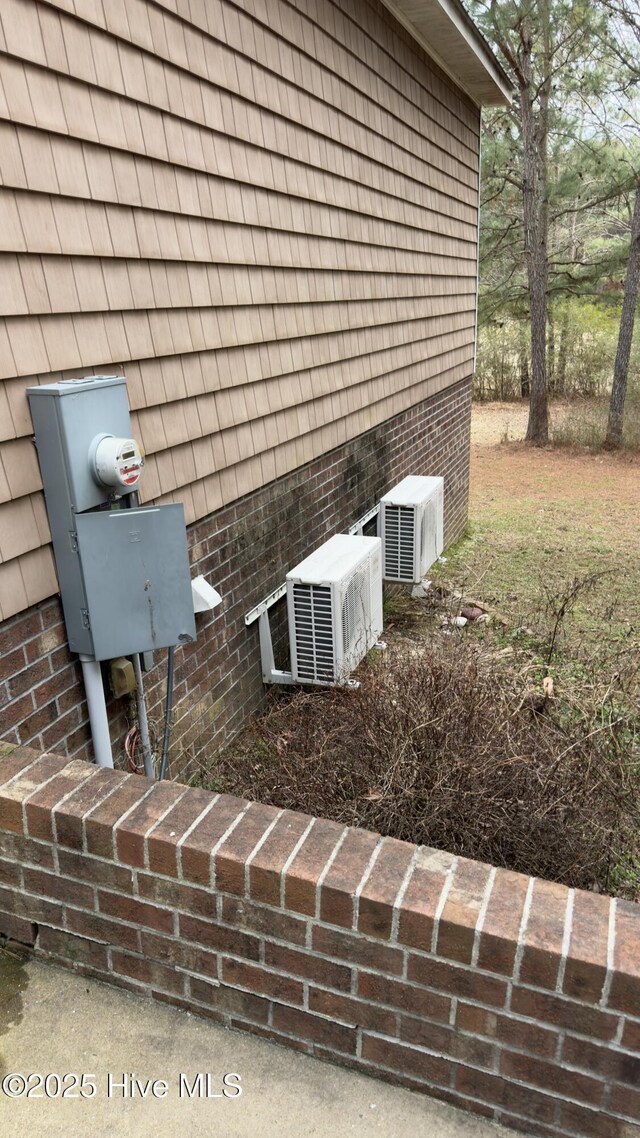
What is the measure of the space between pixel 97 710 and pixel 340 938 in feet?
4.55

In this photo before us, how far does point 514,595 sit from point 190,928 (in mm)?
5773

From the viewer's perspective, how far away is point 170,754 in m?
3.45

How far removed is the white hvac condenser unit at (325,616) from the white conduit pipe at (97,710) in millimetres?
1691

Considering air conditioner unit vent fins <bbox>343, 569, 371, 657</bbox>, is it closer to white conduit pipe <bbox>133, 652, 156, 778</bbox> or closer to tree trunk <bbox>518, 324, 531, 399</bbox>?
white conduit pipe <bbox>133, 652, 156, 778</bbox>

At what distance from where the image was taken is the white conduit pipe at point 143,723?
294 centimetres

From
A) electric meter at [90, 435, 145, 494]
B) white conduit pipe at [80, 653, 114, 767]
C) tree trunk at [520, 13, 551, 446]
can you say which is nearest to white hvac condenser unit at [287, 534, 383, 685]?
white conduit pipe at [80, 653, 114, 767]

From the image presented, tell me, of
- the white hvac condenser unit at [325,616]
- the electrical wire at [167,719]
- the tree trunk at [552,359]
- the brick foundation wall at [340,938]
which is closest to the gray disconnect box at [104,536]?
the electrical wire at [167,719]

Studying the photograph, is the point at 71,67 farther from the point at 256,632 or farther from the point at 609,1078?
the point at 609,1078

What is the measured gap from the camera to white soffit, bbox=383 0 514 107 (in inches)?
221

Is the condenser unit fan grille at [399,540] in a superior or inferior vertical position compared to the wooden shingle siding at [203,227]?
inferior

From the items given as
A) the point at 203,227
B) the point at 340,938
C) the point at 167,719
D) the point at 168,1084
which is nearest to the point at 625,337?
the point at 203,227

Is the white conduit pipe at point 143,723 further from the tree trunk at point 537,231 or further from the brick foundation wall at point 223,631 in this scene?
the tree trunk at point 537,231

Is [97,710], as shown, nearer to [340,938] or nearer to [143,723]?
[143,723]

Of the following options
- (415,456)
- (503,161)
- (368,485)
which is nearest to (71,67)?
(368,485)
